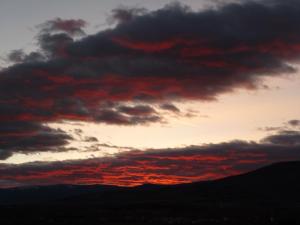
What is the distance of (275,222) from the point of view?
78.1 meters

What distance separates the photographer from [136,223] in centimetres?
8138

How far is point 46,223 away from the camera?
279 feet

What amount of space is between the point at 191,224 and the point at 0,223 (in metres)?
33.9

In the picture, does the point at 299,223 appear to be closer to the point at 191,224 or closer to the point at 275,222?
the point at 275,222

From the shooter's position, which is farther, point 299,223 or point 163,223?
point 163,223

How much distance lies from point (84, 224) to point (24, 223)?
11879mm

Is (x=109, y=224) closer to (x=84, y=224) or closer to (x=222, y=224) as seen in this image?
(x=84, y=224)

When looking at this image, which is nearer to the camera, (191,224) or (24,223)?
(191,224)

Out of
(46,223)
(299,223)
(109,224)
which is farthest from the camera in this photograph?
(46,223)

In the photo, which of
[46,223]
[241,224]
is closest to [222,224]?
[241,224]

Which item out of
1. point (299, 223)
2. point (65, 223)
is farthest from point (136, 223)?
point (299, 223)

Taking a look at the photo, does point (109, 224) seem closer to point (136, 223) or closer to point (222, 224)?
point (136, 223)

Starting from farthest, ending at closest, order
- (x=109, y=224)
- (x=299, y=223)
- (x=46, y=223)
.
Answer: (x=46, y=223)
(x=109, y=224)
(x=299, y=223)

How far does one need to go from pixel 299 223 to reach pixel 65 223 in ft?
130
